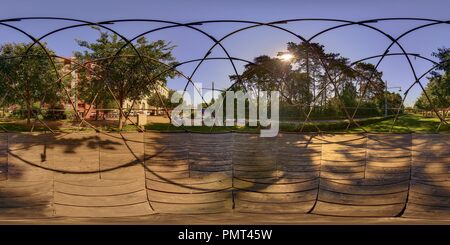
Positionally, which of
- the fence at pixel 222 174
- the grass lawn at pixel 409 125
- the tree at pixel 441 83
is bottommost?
the fence at pixel 222 174

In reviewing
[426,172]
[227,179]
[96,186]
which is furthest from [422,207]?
[96,186]

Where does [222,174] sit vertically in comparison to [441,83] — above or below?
Answer: below

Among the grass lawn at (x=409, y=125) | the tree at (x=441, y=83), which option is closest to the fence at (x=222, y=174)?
the grass lawn at (x=409, y=125)

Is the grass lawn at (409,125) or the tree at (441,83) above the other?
the tree at (441,83)

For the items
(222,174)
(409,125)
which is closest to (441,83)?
(409,125)

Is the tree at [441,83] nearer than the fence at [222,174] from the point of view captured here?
No

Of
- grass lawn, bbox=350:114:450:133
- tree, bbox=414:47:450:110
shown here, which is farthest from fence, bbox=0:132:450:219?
tree, bbox=414:47:450:110

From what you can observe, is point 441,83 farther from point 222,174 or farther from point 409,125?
point 222,174

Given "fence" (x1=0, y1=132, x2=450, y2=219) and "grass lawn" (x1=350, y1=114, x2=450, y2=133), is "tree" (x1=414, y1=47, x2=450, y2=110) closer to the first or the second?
"grass lawn" (x1=350, y1=114, x2=450, y2=133)

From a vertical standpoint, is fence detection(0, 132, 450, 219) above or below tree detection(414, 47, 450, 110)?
below

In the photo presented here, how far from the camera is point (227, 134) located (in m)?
7.18

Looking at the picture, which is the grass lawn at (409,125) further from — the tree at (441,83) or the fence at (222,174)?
the fence at (222,174)

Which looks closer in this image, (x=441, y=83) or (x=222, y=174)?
(x=222, y=174)

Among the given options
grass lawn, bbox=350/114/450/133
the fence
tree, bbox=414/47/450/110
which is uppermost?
tree, bbox=414/47/450/110
